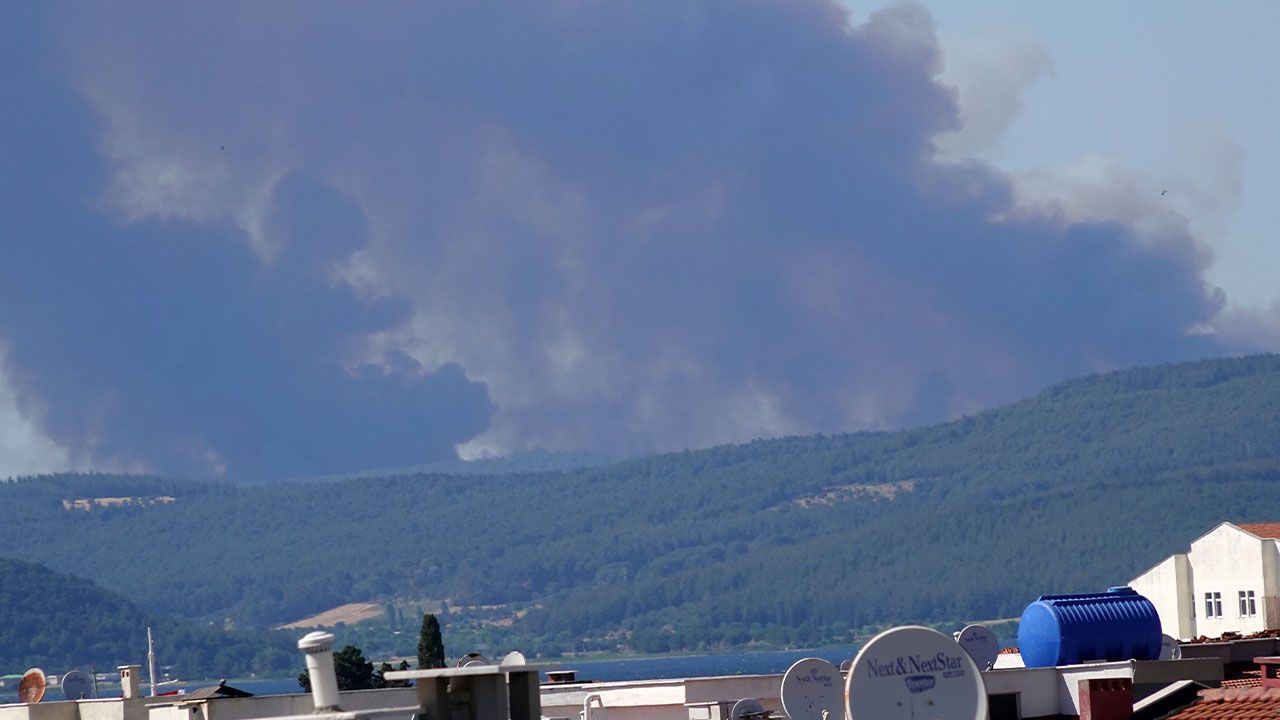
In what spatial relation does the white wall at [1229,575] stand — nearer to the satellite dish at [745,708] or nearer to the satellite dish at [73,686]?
the satellite dish at [73,686]

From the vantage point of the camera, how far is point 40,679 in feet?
201

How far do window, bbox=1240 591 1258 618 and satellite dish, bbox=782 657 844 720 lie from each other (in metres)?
98.6

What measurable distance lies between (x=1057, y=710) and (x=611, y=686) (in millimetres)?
16481


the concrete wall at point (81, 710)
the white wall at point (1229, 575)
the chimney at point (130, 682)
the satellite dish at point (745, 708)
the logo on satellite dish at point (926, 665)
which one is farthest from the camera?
the white wall at point (1229, 575)

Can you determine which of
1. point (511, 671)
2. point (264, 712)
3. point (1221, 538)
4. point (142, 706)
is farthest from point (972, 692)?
point (1221, 538)

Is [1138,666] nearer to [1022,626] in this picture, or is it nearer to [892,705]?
[1022,626]

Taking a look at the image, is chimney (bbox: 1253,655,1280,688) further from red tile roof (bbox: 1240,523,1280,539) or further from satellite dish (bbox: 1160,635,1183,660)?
red tile roof (bbox: 1240,523,1280,539)

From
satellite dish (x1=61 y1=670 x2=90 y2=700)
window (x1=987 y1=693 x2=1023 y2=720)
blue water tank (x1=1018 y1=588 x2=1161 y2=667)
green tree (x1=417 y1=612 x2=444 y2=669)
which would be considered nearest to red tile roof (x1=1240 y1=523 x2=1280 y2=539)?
green tree (x1=417 y1=612 x2=444 y2=669)

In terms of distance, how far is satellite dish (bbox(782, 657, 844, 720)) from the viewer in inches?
1928

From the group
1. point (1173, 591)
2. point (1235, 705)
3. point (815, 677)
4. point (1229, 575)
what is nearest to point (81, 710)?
point (815, 677)

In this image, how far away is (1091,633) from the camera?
55062mm

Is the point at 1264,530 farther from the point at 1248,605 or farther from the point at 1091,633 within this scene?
the point at 1091,633

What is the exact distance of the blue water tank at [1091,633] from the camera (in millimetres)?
54969

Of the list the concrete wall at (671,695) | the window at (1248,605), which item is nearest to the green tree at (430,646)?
the window at (1248,605)
